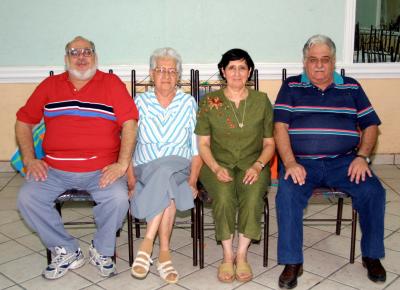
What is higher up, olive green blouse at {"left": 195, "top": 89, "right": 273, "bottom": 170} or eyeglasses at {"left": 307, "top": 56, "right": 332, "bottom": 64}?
eyeglasses at {"left": 307, "top": 56, "right": 332, "bottom": 64}

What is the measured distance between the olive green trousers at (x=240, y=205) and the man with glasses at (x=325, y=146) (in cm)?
11

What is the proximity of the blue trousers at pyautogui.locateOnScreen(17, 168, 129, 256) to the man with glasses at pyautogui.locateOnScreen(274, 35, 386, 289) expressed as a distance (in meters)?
0.86

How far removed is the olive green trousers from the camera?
96.7 inches

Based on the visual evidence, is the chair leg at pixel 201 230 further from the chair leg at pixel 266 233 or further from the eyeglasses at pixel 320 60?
the eyeglasses at pixel 320 60

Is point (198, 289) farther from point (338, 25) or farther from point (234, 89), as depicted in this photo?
point (338, 25)

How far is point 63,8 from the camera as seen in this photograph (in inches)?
169

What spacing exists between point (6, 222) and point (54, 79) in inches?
49.1

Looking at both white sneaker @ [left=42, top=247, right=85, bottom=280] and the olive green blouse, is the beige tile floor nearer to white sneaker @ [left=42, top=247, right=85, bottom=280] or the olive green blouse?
white sneaker @ [left=42, top=247, right=85, bottom=280]

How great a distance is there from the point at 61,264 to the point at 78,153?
2.02ft

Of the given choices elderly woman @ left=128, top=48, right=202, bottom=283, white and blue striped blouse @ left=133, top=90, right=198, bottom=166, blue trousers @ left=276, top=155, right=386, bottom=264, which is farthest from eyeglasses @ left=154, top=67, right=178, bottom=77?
blue trousers @ left=276, top=155, right=386, bottom=264

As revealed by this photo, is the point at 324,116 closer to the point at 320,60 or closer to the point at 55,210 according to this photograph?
the point at 320,60

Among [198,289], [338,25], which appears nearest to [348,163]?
[198,289]

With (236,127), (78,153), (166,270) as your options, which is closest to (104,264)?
(166,270)

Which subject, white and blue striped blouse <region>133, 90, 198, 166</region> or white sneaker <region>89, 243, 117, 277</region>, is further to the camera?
white and blue striped blouse <region>133, 90, 198, 166</region>
